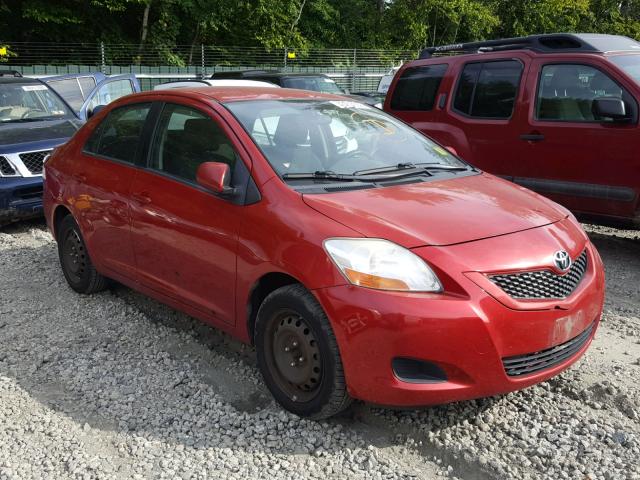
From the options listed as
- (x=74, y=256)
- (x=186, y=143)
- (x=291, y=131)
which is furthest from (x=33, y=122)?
(x=291, y=131)

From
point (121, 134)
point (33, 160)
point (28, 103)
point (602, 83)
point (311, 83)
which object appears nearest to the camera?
point (121, 134)

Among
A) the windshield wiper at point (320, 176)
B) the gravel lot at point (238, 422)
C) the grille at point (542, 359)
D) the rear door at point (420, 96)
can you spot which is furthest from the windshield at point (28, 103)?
the grille at point (542, 359)

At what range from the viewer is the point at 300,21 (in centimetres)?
3225

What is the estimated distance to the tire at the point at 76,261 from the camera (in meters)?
4.98

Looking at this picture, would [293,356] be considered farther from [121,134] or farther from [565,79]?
[565,79]

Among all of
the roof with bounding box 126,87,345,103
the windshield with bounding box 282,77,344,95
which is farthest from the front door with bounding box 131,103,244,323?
the windshield with bounding box 282,77,344,95

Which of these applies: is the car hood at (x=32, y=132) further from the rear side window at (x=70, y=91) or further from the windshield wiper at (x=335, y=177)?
the windshield wiper at (x=335, y=177)

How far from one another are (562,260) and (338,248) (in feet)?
3.52

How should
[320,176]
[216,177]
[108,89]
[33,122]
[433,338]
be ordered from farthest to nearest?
[108,89] → [33,122] → [320,176] → [216,177] → [433,338]

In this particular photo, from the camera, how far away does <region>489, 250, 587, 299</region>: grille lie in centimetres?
292

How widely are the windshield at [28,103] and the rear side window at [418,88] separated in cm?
446

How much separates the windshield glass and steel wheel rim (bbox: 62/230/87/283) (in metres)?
1.92

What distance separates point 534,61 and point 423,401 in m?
4.63

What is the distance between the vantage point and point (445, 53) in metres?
8.01
